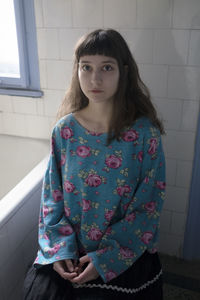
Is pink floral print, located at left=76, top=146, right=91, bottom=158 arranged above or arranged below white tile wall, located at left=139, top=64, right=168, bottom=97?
below

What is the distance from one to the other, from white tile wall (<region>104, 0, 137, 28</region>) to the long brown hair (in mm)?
377

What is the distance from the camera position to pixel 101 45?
0.97 m

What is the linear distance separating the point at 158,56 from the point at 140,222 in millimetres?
666

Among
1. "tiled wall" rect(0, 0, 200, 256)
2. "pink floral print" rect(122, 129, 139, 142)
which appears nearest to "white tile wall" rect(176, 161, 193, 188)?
"tiled wall" rect(0, 0, 200, 256)

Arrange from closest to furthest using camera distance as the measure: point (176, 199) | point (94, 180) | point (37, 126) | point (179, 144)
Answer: point (94, 180), point (179, 144), point (176, 199), point (37, 126)

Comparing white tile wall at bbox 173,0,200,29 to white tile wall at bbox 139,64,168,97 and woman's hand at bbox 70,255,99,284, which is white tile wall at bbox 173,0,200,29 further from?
woman's hand at bbox 70,255,99,284

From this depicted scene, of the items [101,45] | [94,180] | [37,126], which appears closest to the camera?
[101,45]

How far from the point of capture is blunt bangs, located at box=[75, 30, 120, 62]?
971mm

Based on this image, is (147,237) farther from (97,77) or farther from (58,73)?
(58,73)

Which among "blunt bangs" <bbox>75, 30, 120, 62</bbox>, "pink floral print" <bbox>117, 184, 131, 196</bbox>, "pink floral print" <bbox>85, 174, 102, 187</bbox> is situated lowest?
"pink floral print" <bbox>117, 184, 131, 196</bbox>

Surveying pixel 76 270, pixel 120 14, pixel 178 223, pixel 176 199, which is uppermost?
pixel 120 14

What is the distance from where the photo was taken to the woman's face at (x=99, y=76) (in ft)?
3.22

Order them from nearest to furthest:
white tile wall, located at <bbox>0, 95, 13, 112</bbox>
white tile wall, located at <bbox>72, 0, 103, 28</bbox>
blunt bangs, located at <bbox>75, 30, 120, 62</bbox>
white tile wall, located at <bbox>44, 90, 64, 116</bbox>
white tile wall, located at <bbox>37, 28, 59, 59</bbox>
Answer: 1. blunt bangs, located at <bbox>75, 30, 120, 62</bbox>
2. white tile wall, located at <bbox>72, 0, 103, 28</bbox>
3. white tile wall, located at <bbox>37, 28, 59, 59</bbox>
4. white tile wall, located at <bbox>44, 90, 64, 116</bbox>
5. white tile wall, located at <bbox>0, 95, 13, 112</bbox>

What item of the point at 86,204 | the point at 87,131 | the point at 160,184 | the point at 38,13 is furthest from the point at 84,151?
the point at 38,13
